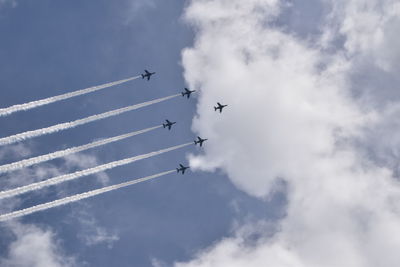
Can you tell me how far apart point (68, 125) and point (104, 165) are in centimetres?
1785

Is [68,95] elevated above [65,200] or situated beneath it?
elevated above

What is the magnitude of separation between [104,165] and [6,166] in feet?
104

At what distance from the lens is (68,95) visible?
18875cm

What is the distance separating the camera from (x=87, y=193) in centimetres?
19025

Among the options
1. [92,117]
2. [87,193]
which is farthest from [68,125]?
[87,193]

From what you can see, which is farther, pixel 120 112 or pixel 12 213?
pixel 120 112

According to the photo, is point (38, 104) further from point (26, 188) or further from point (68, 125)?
point (26, 188)

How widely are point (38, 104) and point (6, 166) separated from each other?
22.5m

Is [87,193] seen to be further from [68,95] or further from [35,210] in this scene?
[68,95]

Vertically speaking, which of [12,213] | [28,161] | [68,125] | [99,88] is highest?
[99,88]

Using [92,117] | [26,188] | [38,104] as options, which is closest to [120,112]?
[92,117]

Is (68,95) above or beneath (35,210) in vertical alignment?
above

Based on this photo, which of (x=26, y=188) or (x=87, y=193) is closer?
(x=26, y=188)

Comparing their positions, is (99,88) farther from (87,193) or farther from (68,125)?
(87,193)
